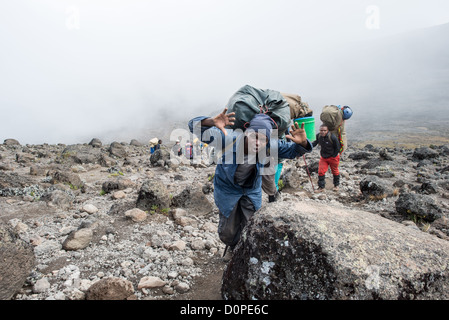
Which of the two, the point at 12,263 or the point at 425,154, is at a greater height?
the point at 12,263

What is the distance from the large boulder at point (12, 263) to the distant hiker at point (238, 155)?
7.97 ft

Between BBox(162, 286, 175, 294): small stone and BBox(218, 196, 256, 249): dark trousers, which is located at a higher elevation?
BBox(218, 196, 256, 249): dark trousers

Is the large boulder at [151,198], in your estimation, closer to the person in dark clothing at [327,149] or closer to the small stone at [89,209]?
the small stone at [89,209]

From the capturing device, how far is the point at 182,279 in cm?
349

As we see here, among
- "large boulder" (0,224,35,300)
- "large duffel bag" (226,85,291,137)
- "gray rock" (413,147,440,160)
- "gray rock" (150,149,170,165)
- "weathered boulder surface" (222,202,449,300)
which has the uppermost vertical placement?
"large duffel bag" (226,85,291,137)

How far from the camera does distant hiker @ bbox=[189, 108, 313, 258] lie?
3.04 m

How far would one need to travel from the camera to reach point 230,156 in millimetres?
3191

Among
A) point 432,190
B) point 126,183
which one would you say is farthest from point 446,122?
point 126,183

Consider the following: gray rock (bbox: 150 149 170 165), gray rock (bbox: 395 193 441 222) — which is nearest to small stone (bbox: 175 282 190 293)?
gray rock (bbox: 395 193 441 222)

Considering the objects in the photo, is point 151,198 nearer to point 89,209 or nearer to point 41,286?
point 89,209

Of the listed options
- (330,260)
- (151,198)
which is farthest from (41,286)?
(330,260)

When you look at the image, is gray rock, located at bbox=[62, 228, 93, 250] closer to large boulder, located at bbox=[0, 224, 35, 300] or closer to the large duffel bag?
large boulder, located at bbox=[0, 224, 35, 300]

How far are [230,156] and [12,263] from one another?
9.34ft
